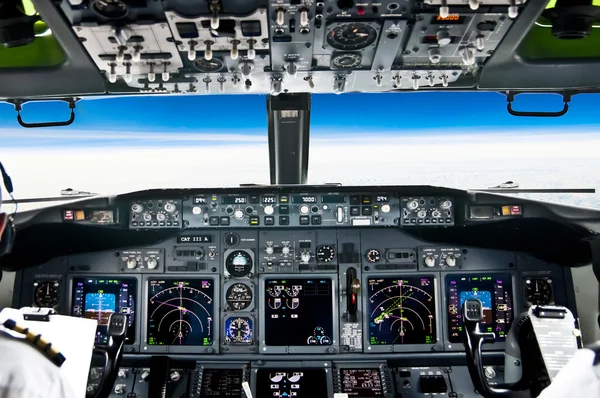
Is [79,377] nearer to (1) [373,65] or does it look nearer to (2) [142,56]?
(2) [142,56]

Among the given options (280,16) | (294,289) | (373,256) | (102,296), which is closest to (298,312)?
(294,289)

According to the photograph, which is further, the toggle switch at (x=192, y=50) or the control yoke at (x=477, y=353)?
the control yoke at (x=477, y=353)

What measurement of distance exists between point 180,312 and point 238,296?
0.39 m

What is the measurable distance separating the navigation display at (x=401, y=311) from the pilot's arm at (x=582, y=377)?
2.49 m

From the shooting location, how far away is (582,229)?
11.3ft

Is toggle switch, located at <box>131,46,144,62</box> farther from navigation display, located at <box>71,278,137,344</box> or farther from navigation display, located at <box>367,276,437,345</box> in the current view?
navigation display, located at <box>367,276,437,345</box>

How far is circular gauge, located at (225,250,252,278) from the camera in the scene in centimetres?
390

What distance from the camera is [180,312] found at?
3.86m

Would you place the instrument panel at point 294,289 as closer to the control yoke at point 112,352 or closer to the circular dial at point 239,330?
the circular dial at point 239,330

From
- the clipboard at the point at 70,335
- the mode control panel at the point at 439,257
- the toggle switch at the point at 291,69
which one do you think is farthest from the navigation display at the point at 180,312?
the toggle switch at the point at 291,69

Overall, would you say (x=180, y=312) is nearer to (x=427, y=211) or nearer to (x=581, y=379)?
(x=427, y=211)

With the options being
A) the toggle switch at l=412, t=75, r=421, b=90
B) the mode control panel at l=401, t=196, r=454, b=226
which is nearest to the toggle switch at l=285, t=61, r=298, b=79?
the toggle switch at l=412, t=75, r=421, b=90

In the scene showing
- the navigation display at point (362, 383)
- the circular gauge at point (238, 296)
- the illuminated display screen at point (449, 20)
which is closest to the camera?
the illuminated display screen at point (449, 20)

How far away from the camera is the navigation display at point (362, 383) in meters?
3.61
